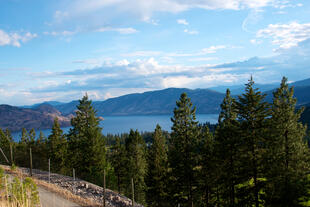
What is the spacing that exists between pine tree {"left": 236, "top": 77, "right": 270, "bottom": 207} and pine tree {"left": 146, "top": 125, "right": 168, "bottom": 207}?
1826 cm

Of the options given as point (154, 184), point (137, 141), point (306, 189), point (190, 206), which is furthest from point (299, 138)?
point (137, 141)

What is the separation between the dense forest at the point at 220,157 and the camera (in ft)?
76.7

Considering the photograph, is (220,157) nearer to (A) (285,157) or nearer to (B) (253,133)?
(A) (285,157)

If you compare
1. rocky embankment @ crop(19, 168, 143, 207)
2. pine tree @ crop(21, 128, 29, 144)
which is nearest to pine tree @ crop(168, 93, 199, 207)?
rocky embankment @ crop(19, 168, 143, 207)

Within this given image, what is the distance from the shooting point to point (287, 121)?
984 inches

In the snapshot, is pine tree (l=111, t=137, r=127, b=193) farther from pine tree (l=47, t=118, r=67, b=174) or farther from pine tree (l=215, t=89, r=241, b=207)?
pine tree (l=215, t=89, r=241, b=207)

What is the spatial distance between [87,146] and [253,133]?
31.3 m

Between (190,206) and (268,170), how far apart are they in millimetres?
14395

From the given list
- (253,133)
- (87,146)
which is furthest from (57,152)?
(253,133)

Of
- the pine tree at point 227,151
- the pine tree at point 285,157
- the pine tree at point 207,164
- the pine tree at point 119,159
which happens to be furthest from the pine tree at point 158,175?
the pine tree at point 285,157

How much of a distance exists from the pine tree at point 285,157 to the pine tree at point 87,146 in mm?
28904

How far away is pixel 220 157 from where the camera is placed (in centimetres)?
2930

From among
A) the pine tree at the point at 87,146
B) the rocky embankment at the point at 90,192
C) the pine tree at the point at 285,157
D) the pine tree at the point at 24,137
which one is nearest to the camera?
the rocky embankment at the point at 90,192

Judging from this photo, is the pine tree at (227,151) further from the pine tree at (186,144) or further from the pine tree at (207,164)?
the pine tree at (186,144)
